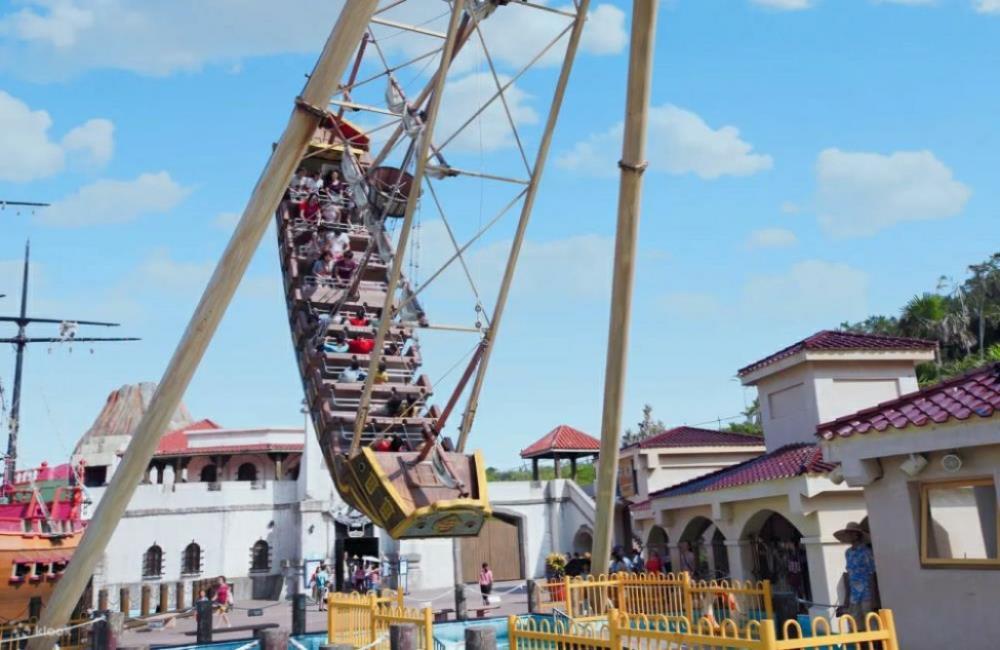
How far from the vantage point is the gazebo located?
36062 millimetres

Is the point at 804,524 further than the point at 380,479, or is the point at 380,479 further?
the point at 804,524

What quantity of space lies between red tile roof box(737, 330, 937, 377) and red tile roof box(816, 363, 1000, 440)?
848 centimetres

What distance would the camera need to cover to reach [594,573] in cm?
1216

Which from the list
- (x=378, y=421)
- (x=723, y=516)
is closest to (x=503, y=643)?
(x=378, y=421)

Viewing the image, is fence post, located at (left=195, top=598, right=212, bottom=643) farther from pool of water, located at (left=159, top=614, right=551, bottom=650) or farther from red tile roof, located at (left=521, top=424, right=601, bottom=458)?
red tile roof, located at (left=521, top=424, right=601, bottom=458)

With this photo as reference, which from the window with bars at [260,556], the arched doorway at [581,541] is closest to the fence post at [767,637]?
the arched doorway at [581,541]

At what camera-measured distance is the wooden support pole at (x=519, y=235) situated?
11805 millimetres

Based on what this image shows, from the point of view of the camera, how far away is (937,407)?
981 cm

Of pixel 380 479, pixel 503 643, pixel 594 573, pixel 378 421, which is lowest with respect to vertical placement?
pixel 503 643

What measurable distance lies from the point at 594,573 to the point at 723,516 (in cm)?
769

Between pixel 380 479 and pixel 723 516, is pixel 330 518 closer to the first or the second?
pixel 723 516

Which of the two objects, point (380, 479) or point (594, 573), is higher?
point (380, 479)

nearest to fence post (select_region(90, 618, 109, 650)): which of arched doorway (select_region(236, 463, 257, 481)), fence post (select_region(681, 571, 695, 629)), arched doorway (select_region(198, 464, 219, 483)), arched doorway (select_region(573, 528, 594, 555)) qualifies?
fence post (select_region(681, 571, 695, 629))

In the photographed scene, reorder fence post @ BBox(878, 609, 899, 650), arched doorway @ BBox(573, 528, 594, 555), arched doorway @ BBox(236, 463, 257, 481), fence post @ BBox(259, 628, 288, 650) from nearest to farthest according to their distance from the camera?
fence post @ BBox(878, 609, 899, 650), fence post @ BBox(259, 628, 288, 650), arched doorway @ BBox(573, 528, 594, 555), arched doorway @ BBox(236, 463, 257, 481)
